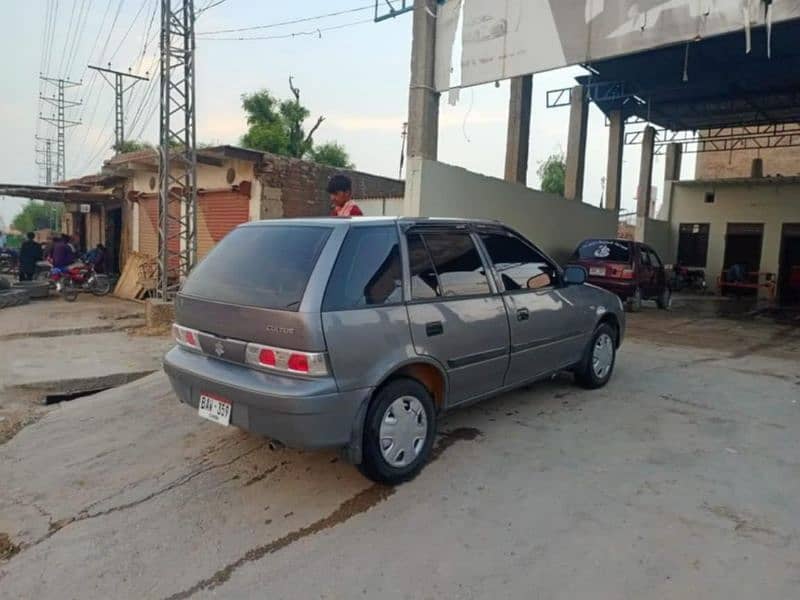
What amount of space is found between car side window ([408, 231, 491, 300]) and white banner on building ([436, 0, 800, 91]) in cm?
559

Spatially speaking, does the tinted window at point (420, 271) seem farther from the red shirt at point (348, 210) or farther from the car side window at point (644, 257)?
the car side window at point (644, 257)

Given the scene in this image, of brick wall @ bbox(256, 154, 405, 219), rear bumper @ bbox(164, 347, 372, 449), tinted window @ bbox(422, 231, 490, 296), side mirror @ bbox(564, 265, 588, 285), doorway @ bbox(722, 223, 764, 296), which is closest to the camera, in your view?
rear bumper @ bbox(164, 347, 372, 449)

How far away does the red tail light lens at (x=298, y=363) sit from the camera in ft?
9.68

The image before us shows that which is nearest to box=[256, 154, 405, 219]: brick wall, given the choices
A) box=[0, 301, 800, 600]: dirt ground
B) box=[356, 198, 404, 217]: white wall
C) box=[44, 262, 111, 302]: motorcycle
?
box=[356, 198, 404, 217]: white wall

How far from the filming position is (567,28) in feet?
28.1

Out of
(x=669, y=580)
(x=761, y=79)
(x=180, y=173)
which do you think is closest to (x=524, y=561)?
(x=669, y=580)

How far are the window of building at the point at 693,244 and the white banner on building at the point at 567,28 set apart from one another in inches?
576

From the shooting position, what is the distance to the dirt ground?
8.46ft

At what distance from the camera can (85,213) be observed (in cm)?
2131

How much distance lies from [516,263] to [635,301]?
8.67 metres

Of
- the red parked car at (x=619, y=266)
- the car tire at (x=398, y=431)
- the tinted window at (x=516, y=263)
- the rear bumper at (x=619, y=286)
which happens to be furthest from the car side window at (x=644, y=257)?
the car tire at (x=398, y=431)

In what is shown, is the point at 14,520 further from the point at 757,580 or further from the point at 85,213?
the point at 85,213

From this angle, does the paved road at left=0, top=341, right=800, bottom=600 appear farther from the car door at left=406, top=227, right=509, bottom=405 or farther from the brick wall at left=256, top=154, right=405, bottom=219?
the brick wall at left=256, top=154, right=405, bottom=219

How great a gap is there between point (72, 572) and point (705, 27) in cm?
896
